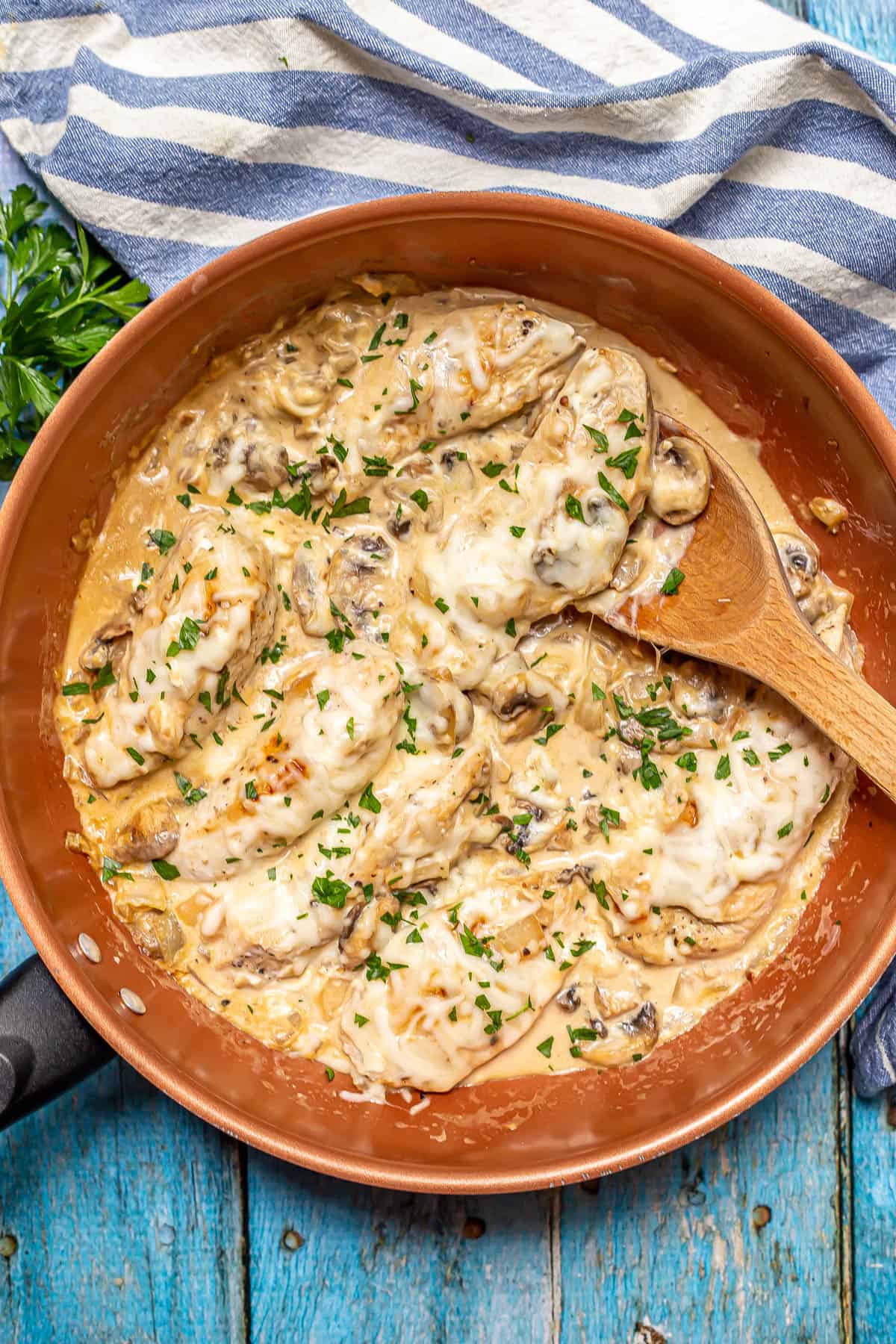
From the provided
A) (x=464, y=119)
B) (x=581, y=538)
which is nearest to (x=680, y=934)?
(x=581, y=538)

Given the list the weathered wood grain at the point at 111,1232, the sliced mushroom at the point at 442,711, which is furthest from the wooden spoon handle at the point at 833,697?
the weathered wood grain at the point at 111,1232

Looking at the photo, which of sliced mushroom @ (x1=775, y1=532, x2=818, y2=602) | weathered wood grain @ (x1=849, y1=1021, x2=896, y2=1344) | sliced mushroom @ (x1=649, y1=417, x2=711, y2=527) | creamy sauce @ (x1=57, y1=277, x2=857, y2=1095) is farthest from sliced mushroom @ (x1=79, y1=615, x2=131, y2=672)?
weathered wood grain @ (x1=849, y1=1021, x2=896, y2=1344)

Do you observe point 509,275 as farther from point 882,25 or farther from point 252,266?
point 882,25

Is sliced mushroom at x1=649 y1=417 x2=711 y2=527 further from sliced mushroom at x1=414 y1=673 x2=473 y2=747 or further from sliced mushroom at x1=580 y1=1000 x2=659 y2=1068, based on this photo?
sliced mushroom at x1=580 y1=1000 x2=659 y2=1068

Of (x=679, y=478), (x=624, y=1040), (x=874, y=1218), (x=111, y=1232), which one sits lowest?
(x=111, y=1232)

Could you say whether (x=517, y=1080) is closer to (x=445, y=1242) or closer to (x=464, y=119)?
(x=445, y=1242)

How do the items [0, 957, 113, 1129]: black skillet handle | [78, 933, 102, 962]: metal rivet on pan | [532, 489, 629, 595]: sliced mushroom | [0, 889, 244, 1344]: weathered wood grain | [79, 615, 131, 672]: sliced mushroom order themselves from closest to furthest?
1. [0, 957, 113, 1129]: black skillet handle
2. [532, 489, 629, 595]: sliced mushroom
3. [78, 933, 102, 962]: metal rivet on pan
4. [79, 615, 131, 672]: sliced mushroom
5. [0, 889, 244, 1344]: weathered wood grain
